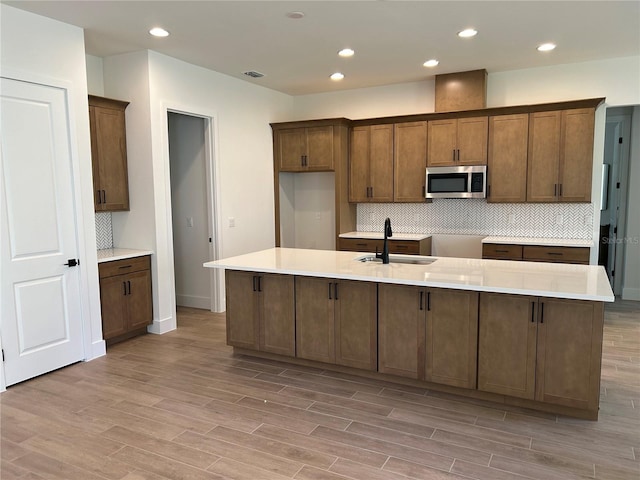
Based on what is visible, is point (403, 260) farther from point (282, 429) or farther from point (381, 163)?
point (381, 163)

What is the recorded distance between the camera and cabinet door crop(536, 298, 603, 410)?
2.82 m

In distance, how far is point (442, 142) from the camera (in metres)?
5.68

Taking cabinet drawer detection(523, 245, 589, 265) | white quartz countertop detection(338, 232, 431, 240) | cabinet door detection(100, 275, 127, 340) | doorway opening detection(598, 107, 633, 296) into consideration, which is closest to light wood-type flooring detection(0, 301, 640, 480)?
cabinet door detection(100, 275, 127, 340)

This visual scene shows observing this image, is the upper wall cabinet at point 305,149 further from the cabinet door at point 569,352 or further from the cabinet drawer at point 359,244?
the cabinet door at point 569,352

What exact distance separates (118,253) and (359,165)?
10.8 feet

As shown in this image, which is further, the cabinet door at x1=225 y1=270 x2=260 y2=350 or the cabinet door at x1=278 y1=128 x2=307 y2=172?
the cabinet door at x1=278 y1=128 x2=307 y2=172

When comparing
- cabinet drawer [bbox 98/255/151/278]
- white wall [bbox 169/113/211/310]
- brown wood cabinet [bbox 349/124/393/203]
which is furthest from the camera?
brown wood cabinet [bbox 349/124/393/203]

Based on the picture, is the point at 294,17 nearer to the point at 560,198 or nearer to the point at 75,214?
the point at 75,214

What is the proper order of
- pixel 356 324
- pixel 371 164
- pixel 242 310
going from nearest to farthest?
pixel 356 324, pixel 242 310, pixel 371 164

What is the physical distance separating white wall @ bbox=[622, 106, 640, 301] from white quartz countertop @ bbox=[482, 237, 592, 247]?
1252mm

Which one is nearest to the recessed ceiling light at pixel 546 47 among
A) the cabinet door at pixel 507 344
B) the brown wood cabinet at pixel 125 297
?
the cabinet door at pixel 507 344

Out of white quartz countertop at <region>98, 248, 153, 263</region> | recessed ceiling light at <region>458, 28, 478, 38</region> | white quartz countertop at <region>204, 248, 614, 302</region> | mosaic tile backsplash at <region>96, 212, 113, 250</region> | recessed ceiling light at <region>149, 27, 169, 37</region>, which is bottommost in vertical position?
white quartz countertop at <region>204, 248, 614, 302</region>

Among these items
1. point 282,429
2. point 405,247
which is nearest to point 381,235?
point 405,247

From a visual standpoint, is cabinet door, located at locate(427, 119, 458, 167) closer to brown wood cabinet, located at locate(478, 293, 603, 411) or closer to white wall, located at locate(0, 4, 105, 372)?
brown wood cabinet, located at locate(478, 293, 603, 411)
